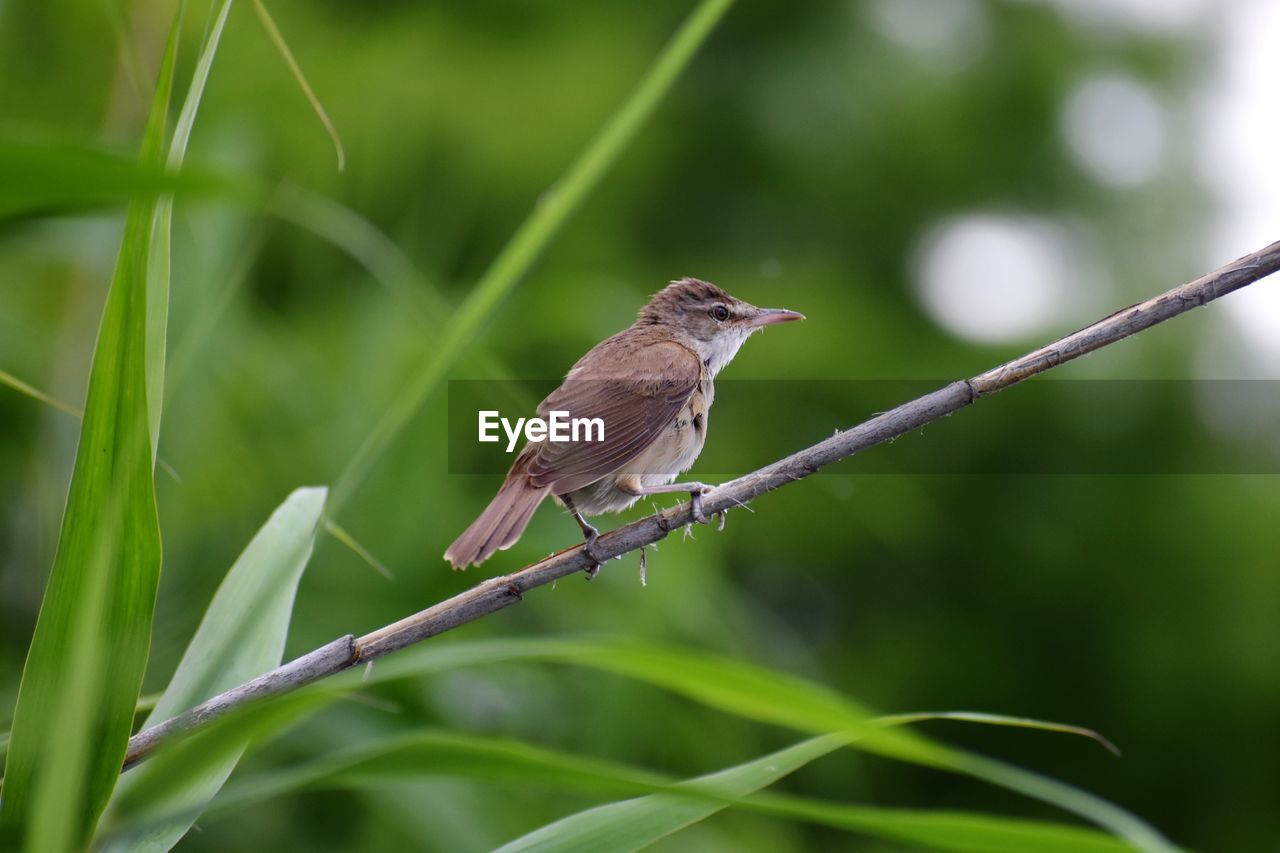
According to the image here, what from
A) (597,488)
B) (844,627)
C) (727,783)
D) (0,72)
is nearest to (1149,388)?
(844,627)

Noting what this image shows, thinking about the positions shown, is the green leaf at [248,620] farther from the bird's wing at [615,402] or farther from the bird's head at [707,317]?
the bird's head at [707,317]

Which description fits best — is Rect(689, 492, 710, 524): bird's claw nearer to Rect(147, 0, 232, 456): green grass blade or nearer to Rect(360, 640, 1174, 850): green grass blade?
Rect(360, 640, 1174, 850): green grass blade

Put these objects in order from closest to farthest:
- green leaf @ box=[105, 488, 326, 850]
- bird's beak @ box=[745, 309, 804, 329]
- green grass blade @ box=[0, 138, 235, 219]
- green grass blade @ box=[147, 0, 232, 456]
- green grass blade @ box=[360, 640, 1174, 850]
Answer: green grass blade @ box=[0, 138, 235, 219], green grass blade @ box=[360, 640, 1174, 850], green grass blade @ box=[147, 0, 232, 456], green leaf @ box=[105, 488, 326, 850], bird's beak @ box=[745, 309, 804, 329]

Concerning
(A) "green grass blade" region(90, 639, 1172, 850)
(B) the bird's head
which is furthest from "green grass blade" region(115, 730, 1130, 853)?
(B) the bird's head

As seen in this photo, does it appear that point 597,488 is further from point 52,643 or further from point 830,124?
point 830,124

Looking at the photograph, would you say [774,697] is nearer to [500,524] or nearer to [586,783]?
[586,783]

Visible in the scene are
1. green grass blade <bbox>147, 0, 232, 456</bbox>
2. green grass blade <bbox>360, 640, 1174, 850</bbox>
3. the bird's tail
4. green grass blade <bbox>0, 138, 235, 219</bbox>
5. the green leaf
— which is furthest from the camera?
the bird's tail
